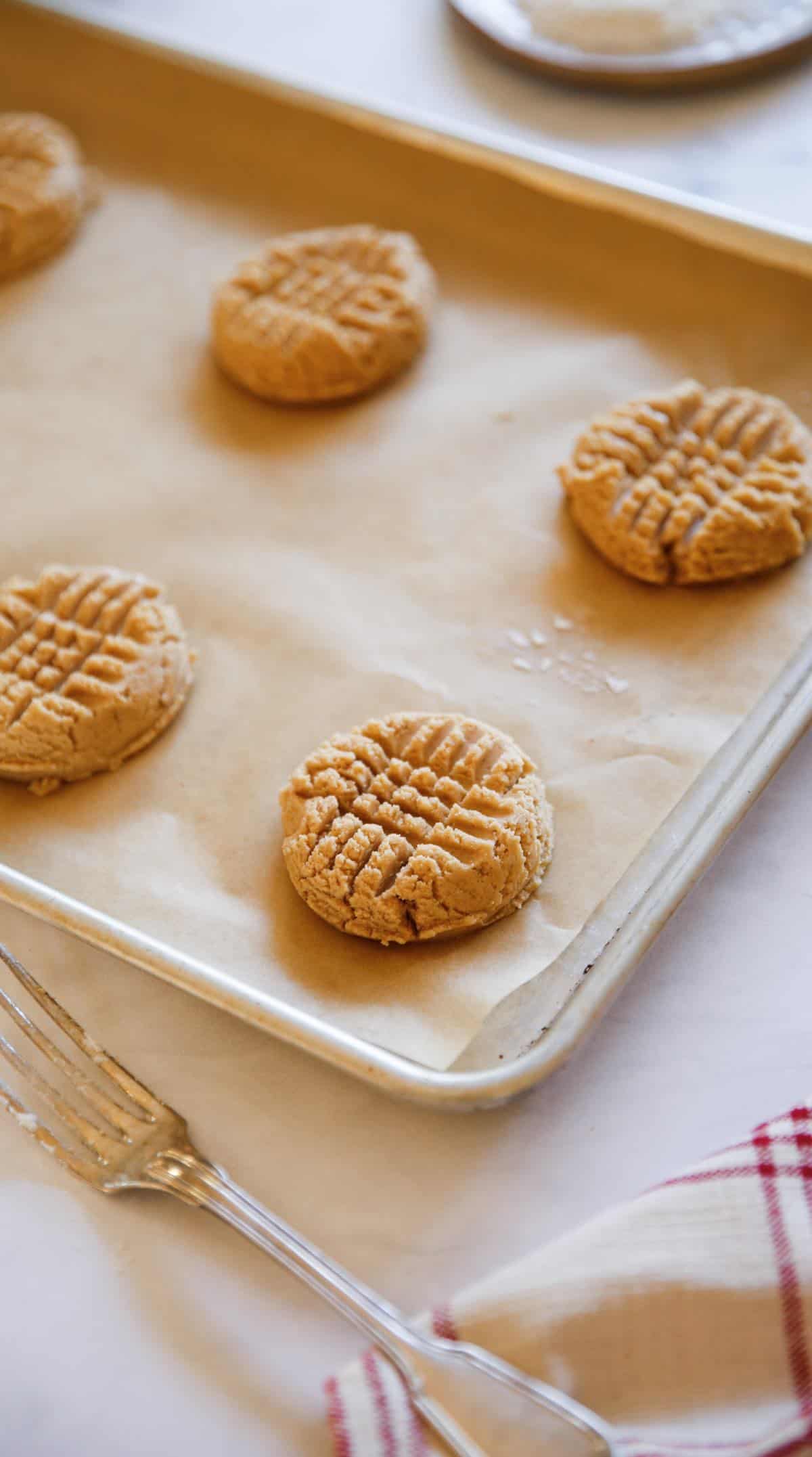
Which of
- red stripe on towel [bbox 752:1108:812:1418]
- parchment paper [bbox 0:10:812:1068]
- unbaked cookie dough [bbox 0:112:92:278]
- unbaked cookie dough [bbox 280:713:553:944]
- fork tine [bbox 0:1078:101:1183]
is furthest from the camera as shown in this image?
unbaked cookie dough [bbox 0:112:92:278]

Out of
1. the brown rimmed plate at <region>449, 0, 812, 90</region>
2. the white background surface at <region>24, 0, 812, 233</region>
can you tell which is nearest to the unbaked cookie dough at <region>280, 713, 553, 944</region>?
the white background surface at <region>24, 0, 812, 233</region>

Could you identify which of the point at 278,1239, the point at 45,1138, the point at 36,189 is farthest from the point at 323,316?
the point at 278,1239

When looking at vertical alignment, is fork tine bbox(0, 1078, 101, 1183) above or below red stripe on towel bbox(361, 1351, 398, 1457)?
below

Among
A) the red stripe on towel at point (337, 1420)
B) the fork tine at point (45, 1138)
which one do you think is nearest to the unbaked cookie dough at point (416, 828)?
the fork tine at point (45, 1138)

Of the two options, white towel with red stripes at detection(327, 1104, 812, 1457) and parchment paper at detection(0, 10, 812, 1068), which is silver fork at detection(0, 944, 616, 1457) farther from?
parchment paper at detection(0, 10, 812, 1068)

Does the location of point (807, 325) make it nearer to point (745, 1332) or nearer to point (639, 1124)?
point (639, 1124)

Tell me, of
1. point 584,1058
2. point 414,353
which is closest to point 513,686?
point 584,1058
